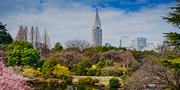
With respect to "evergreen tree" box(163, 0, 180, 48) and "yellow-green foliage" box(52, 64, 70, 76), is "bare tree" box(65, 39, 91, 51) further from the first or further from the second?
"evergreen tree" box(163, 0, 180, 48)

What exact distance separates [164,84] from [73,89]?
8737 millimetres

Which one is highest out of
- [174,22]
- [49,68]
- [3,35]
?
[3,35]

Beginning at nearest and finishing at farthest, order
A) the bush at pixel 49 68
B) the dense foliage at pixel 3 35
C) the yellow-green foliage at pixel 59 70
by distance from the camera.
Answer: the yellow-green foliage at pixel 59 70, the bush at pixel 49 68, the dense foliage at pixel 3 35

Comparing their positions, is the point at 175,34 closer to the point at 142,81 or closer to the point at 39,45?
the point at 142,81

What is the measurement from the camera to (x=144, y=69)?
28.7ft

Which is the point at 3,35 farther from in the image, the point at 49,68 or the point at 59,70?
the point at 59,70

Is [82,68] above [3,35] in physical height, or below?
below

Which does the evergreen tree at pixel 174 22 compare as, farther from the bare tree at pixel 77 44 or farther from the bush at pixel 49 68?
the bare tree at pixel 77 44

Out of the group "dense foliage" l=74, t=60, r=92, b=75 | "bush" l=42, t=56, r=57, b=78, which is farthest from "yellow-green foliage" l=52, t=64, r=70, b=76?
"dense foliage" l=74, t=60, r=92, b=75

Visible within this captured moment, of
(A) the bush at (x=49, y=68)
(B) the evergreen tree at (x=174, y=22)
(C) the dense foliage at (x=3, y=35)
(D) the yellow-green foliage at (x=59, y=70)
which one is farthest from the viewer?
(C) the dense foliage at (x=3, y=35)

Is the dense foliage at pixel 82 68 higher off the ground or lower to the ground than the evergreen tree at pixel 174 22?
lower

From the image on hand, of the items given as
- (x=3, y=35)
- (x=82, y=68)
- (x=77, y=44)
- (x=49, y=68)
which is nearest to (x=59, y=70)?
(x=49, y=68)

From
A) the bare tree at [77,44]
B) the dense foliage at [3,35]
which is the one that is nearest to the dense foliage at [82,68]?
the dense foliage at [3,35]

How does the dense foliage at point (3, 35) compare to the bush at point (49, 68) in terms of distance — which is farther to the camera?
the dense foliage at point (3, 35)
